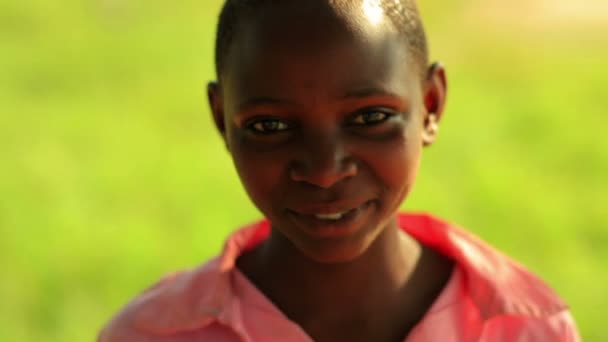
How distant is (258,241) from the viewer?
2637mm

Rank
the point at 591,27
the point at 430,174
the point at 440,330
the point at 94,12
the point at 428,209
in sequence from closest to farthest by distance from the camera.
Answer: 1. the point at 440,330
2. the point at 428,209
3. the point at 430,174
4. the point at 591,27
5. the point at 94,12

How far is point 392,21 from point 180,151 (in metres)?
3.25

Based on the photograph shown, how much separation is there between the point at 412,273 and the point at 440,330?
0.60 ft

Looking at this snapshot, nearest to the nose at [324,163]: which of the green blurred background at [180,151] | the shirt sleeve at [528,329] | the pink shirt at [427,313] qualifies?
the pink shirt at [427,313]

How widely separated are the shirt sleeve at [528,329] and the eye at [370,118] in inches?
22.2

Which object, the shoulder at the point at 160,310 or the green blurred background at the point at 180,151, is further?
the green blurred background at the point at 180,151

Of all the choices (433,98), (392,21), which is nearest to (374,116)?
(392,21)

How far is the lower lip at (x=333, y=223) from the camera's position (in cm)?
212

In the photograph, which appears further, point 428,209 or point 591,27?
point 591,27

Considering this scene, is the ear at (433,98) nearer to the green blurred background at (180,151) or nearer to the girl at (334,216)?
the girl at (334,216)

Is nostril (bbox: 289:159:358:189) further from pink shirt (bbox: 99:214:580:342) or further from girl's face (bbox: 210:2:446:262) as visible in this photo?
pink shirt (bbox: 99:214:580:342)

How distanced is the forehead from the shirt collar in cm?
51

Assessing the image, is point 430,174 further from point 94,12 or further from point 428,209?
point 94,12

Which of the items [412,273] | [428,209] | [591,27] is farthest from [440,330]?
[591,27]
